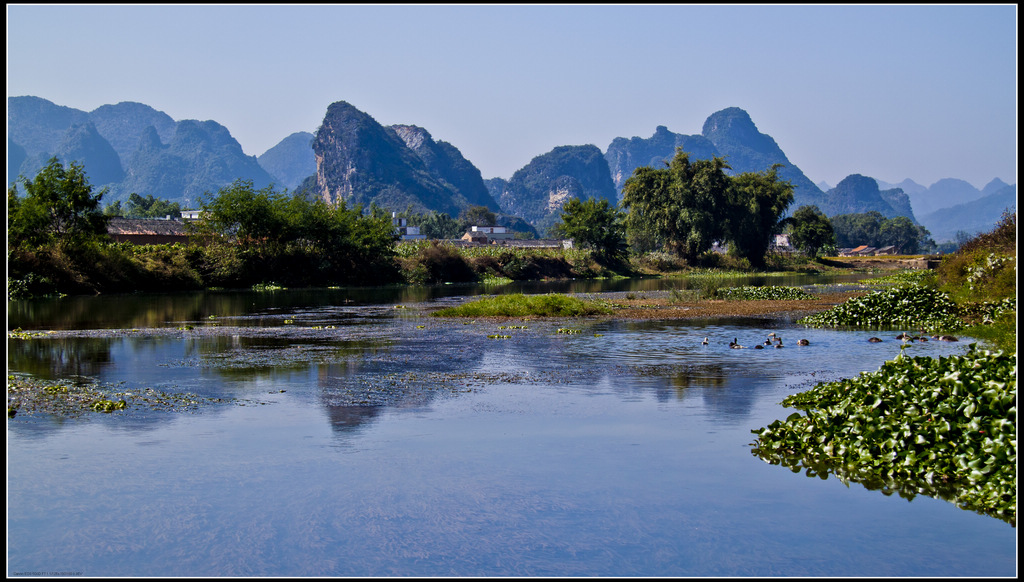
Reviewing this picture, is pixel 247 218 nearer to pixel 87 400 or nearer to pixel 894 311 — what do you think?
pixel 894 311

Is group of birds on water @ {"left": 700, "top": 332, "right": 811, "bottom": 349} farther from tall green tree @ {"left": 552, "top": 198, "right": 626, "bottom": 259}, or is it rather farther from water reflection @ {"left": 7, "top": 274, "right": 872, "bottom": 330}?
tall green tree @ {"left": 552, "top": 198, "right": 626, "bottom": 259}

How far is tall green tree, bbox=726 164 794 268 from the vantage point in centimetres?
9088

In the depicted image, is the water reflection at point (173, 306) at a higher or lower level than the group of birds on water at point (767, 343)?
higher

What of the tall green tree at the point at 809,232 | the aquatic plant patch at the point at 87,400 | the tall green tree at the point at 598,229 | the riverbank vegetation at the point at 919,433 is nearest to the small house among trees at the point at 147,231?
the tall green tree at the point at 598,229

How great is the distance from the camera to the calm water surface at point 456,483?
762 cm

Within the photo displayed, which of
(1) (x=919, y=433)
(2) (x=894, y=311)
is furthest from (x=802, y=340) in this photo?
(1) (x=919, y=433)

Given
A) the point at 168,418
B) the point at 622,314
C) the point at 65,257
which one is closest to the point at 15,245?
the point at 65,257

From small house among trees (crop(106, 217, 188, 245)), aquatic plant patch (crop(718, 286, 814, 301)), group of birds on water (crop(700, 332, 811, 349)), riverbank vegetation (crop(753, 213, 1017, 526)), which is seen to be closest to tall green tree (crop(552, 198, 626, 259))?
small house among trees (crop(106, 217, 188, 245))

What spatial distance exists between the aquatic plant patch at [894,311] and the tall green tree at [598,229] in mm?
58868

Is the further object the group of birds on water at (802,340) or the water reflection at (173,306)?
the water reflection at (173,306)

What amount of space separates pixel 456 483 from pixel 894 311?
22.3 metres

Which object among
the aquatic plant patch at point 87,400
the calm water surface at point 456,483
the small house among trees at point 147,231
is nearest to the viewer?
the calm water surface at point 456,483

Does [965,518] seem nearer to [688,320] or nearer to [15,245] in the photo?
[688,320]

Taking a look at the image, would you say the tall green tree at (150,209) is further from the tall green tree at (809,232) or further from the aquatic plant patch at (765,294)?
the aquatic plant patch at (765,294)
